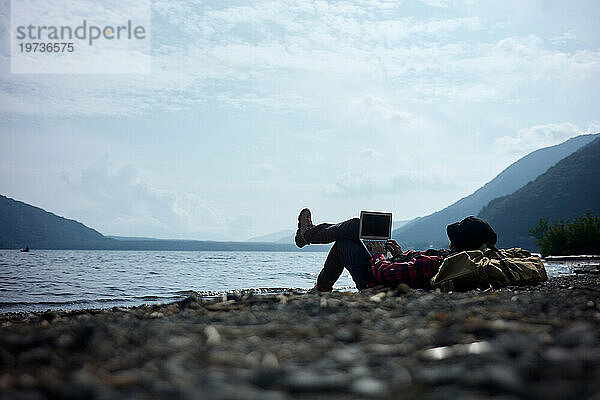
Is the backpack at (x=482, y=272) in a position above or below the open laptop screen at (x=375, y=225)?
below

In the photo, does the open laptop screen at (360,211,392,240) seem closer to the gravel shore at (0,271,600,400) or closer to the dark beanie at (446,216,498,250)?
the dark beanie at (446,216,498,250)

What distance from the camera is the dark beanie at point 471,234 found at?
7672mm

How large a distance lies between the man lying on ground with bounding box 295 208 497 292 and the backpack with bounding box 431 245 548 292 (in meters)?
0.31

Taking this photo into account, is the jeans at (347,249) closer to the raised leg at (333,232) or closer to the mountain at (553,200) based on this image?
the raised leg at (333,232)

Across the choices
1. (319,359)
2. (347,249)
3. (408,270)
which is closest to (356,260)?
(347,249)

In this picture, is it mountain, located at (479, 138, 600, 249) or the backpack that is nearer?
the backpack

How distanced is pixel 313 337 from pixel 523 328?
132 centimetres

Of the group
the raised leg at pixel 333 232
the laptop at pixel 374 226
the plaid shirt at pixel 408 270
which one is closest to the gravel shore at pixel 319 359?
the plaid shirt at pixel 408 270

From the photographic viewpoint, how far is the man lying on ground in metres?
7.22

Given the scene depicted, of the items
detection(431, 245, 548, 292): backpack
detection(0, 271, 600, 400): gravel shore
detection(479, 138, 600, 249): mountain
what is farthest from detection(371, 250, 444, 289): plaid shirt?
detection(479, 138, 600, 249): mountain

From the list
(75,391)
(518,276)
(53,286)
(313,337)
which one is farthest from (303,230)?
(53,286)

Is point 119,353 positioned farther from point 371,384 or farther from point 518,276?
point 518,276

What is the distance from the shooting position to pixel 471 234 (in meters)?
7.69

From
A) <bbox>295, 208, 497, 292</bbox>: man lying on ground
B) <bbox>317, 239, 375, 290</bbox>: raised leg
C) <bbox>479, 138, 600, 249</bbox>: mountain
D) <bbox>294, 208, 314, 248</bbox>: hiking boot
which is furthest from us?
<bbox>479, 138, 600, 249</bbox>: mountain
